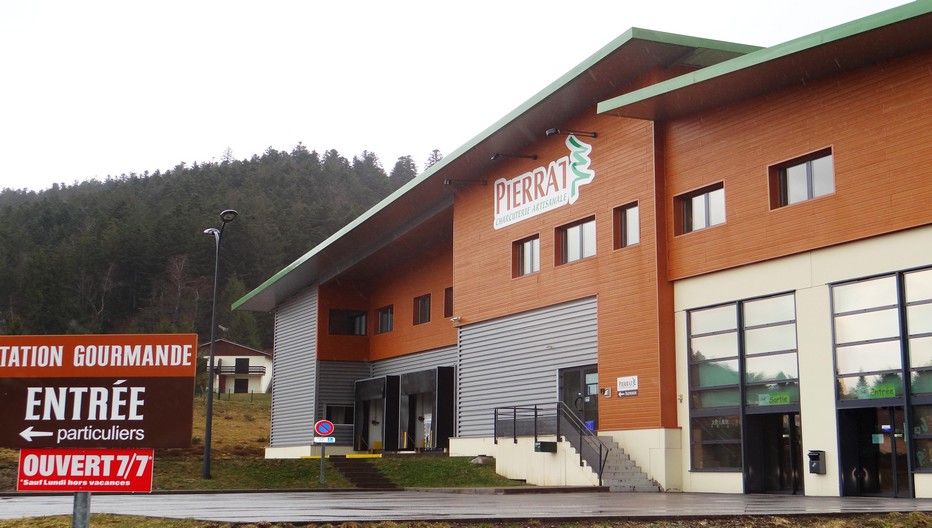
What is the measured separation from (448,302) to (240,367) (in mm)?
57181

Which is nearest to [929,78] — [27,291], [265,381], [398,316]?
[398,316]

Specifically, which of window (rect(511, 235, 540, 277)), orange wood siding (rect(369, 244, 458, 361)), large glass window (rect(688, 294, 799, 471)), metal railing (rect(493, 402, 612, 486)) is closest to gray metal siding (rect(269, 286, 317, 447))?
orange wood siding (rect(369, 244, 458, 361))

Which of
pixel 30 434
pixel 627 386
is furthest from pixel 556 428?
pixel 30 434

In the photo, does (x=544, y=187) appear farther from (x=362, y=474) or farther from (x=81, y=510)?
(x=81, y=510)

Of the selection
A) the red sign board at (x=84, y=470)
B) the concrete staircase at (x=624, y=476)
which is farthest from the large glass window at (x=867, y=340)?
the red sign board at (x=84, y=470)

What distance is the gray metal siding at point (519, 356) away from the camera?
86.0 ft

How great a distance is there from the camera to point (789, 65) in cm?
1909

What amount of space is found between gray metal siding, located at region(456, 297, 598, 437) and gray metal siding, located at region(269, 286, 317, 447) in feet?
43.2

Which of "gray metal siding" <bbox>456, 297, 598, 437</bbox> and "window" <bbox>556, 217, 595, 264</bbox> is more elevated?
"window" <bbox>556, 217, 595, 264</bbox>

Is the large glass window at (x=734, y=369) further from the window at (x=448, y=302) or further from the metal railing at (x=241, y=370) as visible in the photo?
the metal railing at (x=241, y=370)

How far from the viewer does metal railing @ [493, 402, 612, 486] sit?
912 inches

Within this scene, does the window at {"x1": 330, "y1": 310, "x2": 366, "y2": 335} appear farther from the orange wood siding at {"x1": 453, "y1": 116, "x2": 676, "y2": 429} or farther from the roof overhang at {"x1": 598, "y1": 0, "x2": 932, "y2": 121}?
the roof overhang at {"x1": 598, "y1": 0, "x2": 932, "y2": 121}

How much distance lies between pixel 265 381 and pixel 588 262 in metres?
71.4

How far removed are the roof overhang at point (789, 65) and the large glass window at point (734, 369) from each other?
439cm
